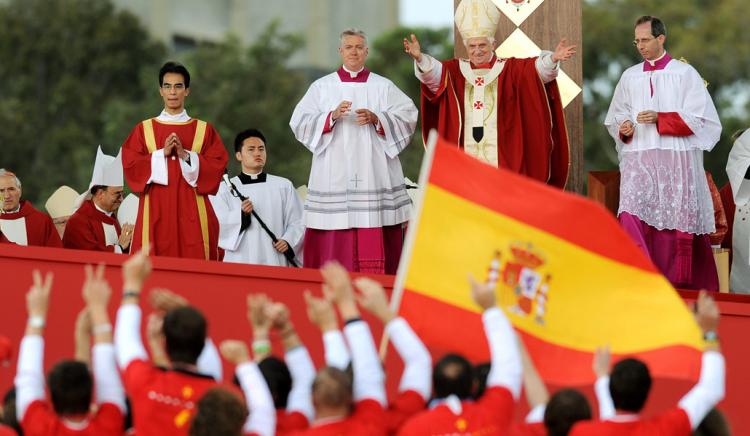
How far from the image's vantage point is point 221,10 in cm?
3806

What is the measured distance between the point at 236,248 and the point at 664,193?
308cm

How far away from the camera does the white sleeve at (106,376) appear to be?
6.90 metres

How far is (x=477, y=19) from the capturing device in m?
11.8

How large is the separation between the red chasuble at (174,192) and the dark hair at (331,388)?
518cm

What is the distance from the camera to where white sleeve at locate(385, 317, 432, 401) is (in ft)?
23.0

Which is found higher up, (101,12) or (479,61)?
(101,12)

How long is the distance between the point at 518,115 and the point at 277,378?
4.98 meters

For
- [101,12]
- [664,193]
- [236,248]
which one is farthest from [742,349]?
[101,12]

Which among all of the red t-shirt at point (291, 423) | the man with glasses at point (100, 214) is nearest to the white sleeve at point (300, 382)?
the red t-shirt at point (291, 423)

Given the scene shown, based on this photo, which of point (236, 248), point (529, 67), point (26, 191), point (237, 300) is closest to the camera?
point (237, 300)

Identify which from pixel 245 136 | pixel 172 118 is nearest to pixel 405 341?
pixel 172 118

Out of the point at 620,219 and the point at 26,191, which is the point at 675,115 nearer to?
the point at 620,219

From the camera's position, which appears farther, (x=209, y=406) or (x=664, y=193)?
(x=664, y=193)

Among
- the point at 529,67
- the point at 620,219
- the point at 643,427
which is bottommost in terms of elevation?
the point at 643,427
